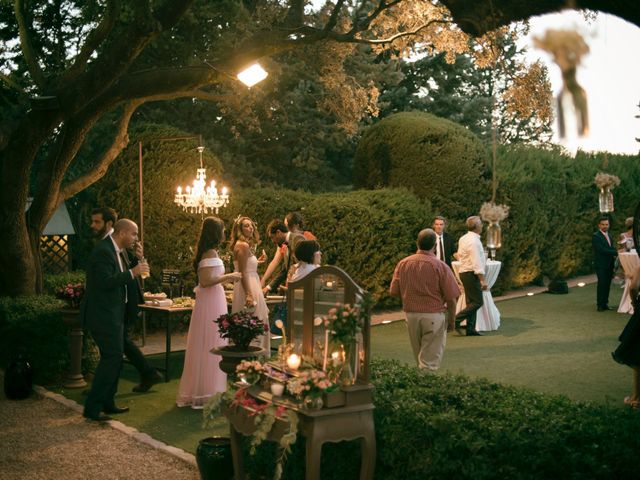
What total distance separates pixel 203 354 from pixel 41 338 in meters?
2.53

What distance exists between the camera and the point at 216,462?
19.2 ft

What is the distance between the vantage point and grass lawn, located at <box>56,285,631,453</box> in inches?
325

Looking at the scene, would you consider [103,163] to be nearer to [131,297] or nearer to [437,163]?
[131,297]

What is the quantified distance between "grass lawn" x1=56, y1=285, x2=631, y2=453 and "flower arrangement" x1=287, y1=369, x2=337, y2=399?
1895mm

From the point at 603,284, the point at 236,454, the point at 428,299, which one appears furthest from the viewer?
the point at 603,284

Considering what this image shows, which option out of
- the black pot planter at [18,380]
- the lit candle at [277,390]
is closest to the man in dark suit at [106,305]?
the black pot planter at [18,380]

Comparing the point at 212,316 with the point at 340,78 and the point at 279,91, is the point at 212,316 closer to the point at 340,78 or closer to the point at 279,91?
the point at 340,78

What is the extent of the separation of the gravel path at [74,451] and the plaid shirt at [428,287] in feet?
9.99

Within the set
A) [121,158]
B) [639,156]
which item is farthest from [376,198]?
[639,156]

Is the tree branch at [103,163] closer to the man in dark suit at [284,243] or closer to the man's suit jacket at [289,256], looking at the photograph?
the man in dark suit at [284,243]

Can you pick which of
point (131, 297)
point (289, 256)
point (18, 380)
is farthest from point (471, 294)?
point (18, 380)

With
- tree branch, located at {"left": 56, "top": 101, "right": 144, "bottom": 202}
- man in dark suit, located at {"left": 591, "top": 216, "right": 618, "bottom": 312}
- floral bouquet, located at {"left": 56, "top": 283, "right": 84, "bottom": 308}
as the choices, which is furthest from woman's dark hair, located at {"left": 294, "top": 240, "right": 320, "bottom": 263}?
man in dark suit, located at {"left": 591, "top": 216, "right": 618, "bottom": 312}

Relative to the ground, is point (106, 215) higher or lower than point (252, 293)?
higher

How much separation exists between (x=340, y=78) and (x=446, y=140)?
407 cm
